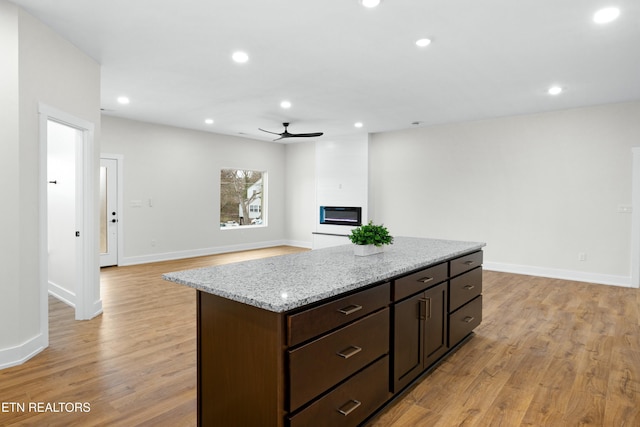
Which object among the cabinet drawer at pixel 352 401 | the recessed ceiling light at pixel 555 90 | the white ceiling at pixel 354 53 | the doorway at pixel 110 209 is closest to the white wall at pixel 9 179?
the white ceiling at pixel 354 53

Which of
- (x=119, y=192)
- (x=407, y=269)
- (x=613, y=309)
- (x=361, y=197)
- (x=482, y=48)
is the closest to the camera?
(x=407, y=269)

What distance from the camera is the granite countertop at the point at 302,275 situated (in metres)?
1.58

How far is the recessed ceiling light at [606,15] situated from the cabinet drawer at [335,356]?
2790 mm

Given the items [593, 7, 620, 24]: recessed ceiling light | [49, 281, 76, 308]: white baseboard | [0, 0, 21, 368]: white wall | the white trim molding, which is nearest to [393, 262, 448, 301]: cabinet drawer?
[593, 7, 620, 24]: recessed ceiling light

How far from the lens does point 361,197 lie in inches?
319

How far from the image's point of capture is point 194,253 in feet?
25.6

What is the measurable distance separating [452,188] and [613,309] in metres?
3.29

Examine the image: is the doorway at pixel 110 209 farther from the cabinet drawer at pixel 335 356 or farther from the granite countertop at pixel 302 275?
the cabinet drawer at pixel 335 356

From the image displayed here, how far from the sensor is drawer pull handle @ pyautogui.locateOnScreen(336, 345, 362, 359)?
177 centimetres

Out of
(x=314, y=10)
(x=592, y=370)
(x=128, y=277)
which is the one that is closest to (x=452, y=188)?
(x=592, y=370)

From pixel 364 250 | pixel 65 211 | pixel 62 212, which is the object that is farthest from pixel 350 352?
pixel 62 212

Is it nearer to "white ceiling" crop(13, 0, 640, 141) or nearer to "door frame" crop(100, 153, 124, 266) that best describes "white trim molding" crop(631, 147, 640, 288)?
"white ceiling" crop(13, 0, 640, 141)

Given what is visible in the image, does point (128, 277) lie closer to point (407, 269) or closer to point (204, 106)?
point (204, 106)

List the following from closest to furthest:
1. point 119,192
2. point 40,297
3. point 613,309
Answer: point 40,297, point 613,309, point 119,192
